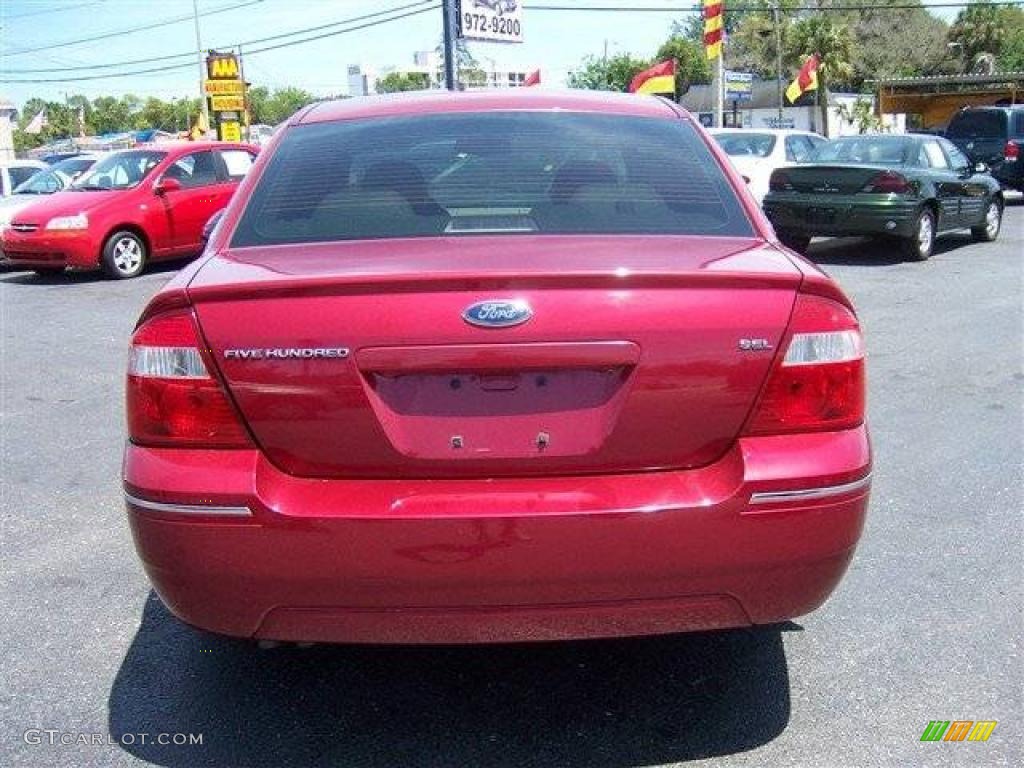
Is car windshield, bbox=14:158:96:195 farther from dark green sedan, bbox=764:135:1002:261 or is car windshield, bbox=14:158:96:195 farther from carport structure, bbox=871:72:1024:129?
carport structure, bbox=871:72:1024:129

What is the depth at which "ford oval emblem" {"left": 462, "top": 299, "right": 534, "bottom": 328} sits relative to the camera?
95.4 inches

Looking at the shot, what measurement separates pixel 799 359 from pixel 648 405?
409 mm

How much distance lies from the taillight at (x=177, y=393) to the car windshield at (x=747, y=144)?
1414 cm

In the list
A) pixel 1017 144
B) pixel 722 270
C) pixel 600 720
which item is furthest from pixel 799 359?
pixel 1017 144

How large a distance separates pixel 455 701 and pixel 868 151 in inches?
480

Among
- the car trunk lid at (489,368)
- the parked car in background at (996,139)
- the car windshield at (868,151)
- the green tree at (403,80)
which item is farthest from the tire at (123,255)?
the green tree at (403,80)

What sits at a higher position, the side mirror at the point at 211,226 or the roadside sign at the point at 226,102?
the roadside sign at the point at 226,102

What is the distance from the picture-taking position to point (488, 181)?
10.5 feet

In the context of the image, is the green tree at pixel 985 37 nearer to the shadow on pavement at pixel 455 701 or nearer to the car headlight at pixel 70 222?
the car headlight at pixel 70 222

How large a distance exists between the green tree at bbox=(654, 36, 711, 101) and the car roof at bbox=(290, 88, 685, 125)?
70.9m

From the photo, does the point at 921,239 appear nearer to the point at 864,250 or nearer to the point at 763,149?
the point at 864,250

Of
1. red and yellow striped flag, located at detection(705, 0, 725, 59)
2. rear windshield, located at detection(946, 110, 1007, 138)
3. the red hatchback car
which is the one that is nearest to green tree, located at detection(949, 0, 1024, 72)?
rear windshield, located at detection(946, 110, 1007, 138)

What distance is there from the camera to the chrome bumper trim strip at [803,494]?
2480 mm

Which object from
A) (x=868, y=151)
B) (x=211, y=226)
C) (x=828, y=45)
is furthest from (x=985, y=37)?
(x=211, y=226)
